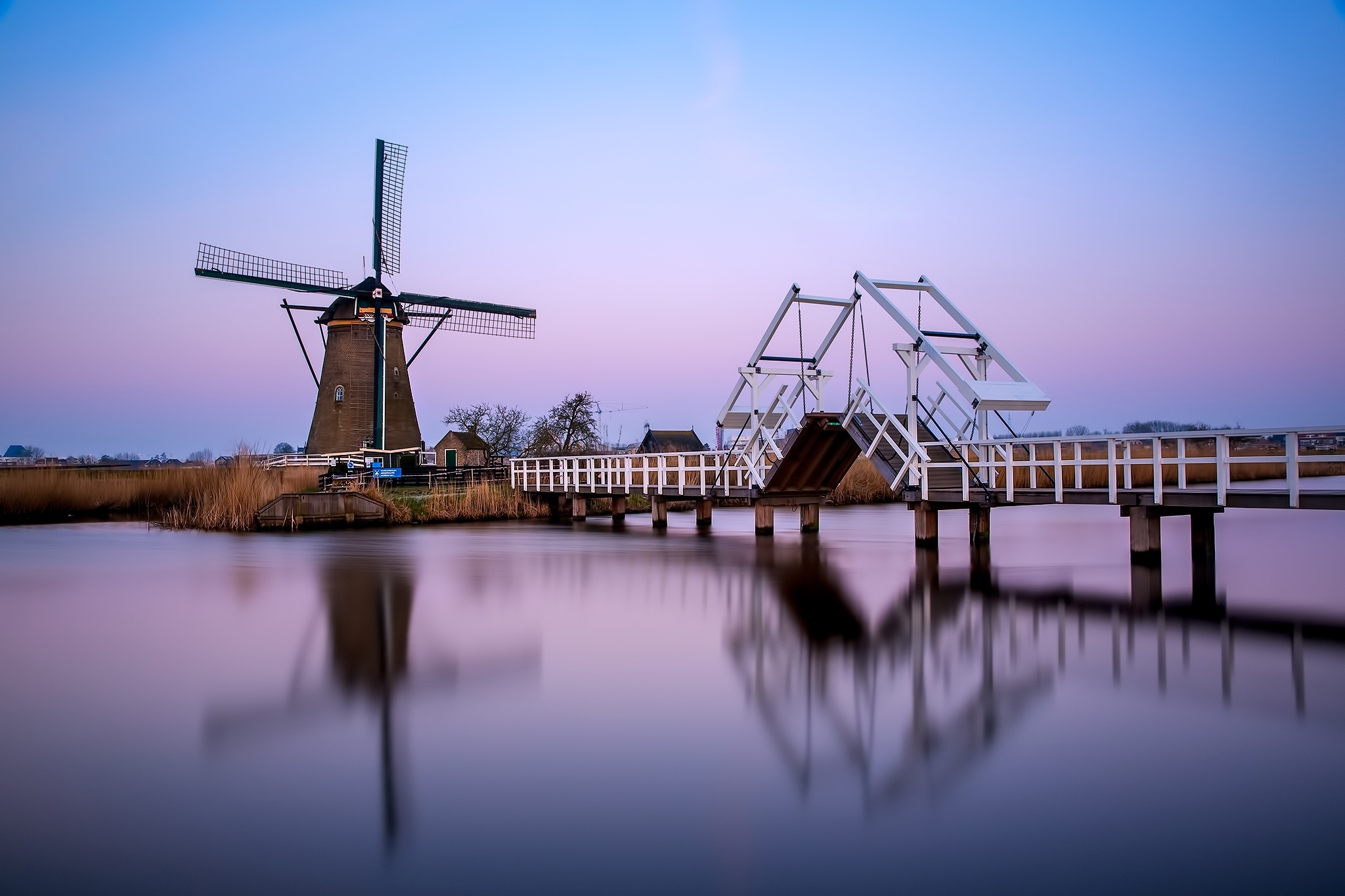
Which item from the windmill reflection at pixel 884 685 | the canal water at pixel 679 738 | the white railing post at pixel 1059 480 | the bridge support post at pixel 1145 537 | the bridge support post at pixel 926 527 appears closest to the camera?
the canal water at pixel 679 738

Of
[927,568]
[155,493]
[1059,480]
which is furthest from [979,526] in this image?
[155,493]

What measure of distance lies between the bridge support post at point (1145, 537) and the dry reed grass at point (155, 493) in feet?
72.1

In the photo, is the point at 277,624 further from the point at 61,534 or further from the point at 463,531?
the point at 61,534

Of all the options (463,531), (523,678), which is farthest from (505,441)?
(523,678)

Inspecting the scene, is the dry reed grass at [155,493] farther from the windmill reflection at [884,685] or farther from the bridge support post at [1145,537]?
the bridge support post at [1145,537]

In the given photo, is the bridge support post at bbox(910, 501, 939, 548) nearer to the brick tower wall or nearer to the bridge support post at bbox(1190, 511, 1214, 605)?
the bridge support post at bbox(1190, 511, 1214, 605)

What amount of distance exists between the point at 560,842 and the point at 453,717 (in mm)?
2844

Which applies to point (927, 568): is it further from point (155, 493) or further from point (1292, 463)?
point (155, 493)

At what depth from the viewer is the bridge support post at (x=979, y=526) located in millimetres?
19219

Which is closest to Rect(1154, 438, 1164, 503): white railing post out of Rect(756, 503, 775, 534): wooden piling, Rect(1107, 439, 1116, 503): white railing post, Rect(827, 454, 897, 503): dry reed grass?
Rect(1107, 439, 1116, 503): white railing post

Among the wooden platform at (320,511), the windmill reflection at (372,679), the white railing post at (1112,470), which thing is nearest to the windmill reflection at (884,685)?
the windmill reflection at (372,679)

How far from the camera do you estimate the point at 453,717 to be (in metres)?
7.64

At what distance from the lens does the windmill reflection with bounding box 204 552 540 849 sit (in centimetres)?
703

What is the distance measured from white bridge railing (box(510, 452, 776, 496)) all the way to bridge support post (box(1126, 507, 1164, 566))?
7.93 m
